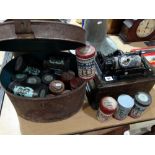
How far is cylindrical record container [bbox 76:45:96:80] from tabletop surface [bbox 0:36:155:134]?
0.18 m

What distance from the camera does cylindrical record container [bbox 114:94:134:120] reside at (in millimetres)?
624

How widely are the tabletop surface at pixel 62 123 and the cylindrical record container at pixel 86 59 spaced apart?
180 mm

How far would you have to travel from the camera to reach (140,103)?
627mm

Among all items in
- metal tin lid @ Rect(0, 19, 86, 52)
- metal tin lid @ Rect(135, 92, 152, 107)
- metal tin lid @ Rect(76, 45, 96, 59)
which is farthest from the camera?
metal tin lid @ Rect(135, 92, 152, 107)

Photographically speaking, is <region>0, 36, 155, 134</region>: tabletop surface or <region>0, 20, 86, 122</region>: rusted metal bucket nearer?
<region>0, 20, 86, 122</region>: rusted metal bucket

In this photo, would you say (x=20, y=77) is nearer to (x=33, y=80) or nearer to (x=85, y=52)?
(x=33, y=80)

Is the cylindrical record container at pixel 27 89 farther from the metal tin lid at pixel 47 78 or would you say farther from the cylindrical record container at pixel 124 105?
the cylindrical record container at pixel 124 105

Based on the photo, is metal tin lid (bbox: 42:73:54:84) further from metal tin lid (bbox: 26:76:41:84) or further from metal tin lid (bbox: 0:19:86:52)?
metal tin lid (bbox: 0:19:86:52)

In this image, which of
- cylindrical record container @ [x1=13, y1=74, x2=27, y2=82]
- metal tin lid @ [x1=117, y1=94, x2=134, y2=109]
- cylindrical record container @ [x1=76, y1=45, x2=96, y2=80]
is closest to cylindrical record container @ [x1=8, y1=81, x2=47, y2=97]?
cylindrical record container @ [x1=13, y1=74, x2=27, y2=82]

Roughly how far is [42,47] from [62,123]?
255mm

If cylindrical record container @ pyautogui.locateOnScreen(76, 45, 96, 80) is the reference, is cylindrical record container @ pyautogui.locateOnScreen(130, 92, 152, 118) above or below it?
below

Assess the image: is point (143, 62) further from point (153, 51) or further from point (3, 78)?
point (3, 78)

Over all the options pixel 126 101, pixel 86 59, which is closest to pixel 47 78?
pixel 86 59

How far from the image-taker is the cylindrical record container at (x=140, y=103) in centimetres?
63
